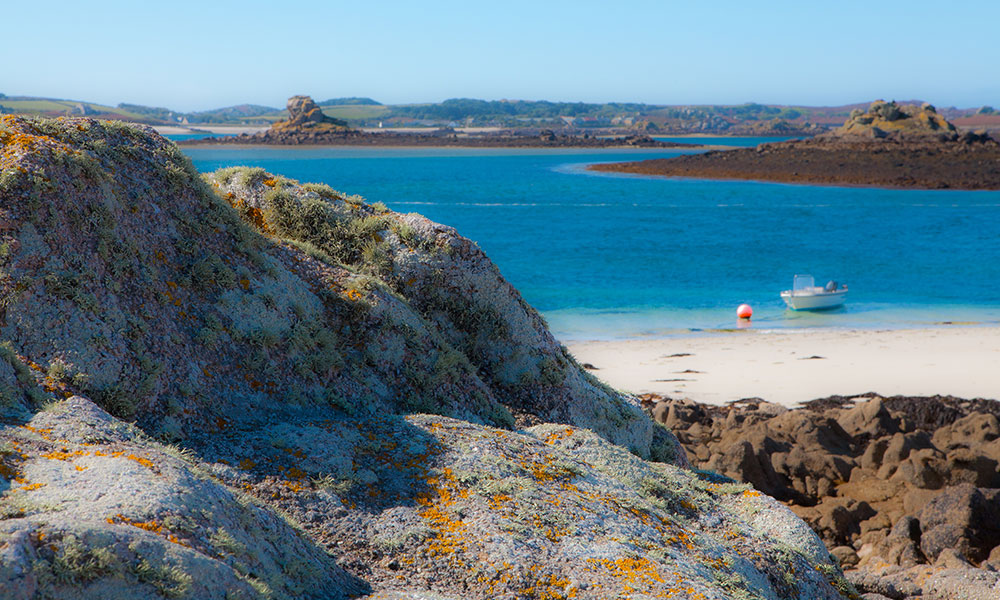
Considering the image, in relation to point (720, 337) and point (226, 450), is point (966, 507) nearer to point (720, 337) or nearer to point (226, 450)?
point (226, 450)

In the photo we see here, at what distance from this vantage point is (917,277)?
45.0 meters

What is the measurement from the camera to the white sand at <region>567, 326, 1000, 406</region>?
68.2 ft

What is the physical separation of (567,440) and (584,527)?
1.65 meters

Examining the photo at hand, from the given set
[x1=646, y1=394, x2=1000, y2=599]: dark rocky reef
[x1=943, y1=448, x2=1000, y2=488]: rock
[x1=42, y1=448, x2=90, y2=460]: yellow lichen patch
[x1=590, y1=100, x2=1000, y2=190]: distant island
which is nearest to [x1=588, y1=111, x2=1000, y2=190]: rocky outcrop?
[x1=590, y1=100, x2=1000, y2=190]: distant island

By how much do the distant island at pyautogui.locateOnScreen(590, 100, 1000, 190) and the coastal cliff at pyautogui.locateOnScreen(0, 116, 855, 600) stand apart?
329 feet

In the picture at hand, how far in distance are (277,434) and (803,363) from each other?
21605 millimetres

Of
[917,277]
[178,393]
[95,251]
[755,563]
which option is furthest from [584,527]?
[917,277]

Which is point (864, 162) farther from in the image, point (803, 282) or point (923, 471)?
point (923, 471)

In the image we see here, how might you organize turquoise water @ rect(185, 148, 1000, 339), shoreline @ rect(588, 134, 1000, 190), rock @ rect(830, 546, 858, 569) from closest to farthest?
1. rock @ rect(830, 546, 858, 569)
2. turquoise water @ rect(185, 148, 1000, 339)
3. shoreline @ rect(588, 134, 1000, 190)

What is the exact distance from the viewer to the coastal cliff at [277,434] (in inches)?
145

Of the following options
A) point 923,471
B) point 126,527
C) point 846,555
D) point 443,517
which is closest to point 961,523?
point 846,555

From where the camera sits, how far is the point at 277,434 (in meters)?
5.24

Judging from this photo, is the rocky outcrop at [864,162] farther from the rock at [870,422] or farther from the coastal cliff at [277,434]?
the coastal cliff at [277,434]

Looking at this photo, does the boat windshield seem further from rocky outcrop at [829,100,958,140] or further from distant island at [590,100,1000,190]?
rocky outcrop at [829,100,958,140]
